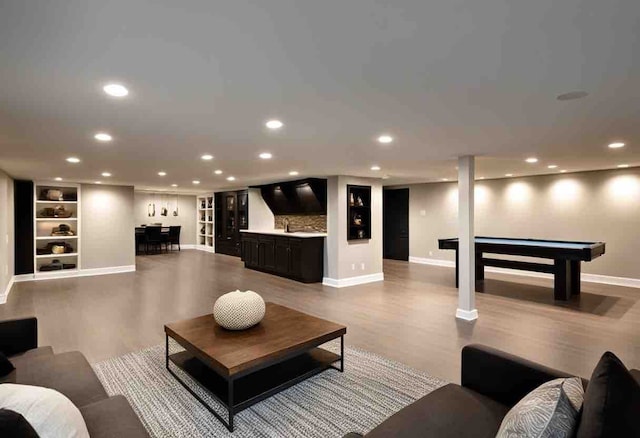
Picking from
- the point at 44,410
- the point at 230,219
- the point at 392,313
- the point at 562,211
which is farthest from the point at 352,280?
the point at 44,410

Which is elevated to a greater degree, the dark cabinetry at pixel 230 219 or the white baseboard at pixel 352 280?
the dark cabinetry at pixel 230 219

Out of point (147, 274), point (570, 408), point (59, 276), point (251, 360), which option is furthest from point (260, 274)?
point (570, 408)

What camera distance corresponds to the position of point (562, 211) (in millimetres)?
7305

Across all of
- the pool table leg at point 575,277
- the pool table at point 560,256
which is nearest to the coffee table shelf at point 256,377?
the pool table at point 560,256

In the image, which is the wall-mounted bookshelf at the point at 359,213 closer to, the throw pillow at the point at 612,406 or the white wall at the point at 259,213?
the white wall at the point at 259,213

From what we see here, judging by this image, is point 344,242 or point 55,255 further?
point 55,255

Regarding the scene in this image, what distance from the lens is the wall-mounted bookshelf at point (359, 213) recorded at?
718 cm

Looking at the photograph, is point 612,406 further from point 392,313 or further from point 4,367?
point 392,313

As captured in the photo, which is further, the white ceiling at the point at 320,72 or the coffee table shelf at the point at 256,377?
the coffee table shelf at the point at 256,377

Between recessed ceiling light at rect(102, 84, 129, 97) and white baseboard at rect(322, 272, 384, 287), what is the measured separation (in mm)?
5263

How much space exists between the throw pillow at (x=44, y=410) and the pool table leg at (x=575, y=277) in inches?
267

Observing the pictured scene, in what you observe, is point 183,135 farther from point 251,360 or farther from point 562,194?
point 562,194

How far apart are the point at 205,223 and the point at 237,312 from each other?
10.8 meters

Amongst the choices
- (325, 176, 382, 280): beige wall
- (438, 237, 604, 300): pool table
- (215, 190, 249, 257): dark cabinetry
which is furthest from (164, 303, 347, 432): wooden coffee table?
(215, 190, 249, 257): dark cabinetry
